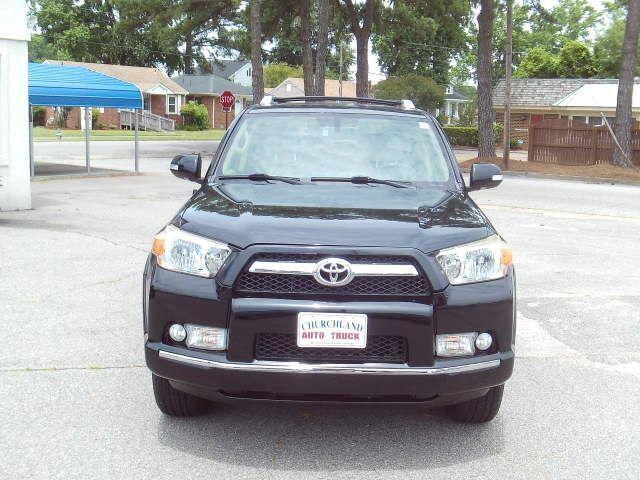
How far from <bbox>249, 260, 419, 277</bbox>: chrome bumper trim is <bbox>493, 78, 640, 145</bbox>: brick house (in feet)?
163

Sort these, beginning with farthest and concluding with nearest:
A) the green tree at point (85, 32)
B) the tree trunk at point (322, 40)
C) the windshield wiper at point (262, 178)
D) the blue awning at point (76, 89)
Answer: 1. the green tree at point (85, 32)
2. the tree trunk at point (322, 40)
3. the blue awning at point (76, 89)
4. the windshield wiper at point (262, 178)

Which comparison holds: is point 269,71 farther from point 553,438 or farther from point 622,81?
point 553,438

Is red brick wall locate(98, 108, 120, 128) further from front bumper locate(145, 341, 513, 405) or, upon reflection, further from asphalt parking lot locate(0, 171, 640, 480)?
front bumper locate(145, 341, 513, 405)

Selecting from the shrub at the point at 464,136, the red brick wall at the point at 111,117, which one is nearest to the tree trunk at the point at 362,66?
the shrub at the point at 464,136

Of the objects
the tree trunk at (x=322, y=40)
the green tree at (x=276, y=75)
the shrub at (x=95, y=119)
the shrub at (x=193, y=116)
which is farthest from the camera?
the green tree at (x=276, y=75)

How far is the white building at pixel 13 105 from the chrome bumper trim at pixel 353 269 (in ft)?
36.4

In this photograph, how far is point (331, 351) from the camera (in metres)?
3.82

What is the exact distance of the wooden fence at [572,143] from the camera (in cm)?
2884

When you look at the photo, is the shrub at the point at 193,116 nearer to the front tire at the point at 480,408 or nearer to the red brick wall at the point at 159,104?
the red brick wall at the point at 159,104

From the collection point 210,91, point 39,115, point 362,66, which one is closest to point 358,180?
point 362,66

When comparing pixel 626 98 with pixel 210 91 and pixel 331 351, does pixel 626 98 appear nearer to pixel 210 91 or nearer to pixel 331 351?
pixel 331 351

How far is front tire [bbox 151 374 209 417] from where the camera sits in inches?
171

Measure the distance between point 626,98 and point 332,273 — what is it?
26269 mm

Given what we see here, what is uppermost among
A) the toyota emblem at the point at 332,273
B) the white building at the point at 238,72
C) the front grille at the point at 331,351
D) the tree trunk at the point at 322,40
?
the white building at the point at 238,72
